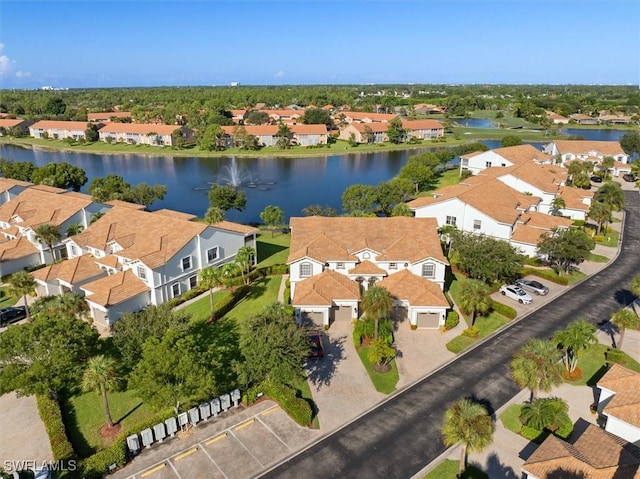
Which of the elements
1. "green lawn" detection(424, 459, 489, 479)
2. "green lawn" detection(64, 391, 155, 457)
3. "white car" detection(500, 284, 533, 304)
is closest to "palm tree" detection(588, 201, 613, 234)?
"white car" detection(500, 284, 533, 304)

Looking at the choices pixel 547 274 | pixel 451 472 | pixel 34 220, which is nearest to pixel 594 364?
pixel 547 274

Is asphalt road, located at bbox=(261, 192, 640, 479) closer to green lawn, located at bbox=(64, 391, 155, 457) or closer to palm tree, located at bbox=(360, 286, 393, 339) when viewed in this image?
palm tree, located at bbox=(360, 286, 393, 339)

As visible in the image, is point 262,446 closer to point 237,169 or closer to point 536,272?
point 536,272

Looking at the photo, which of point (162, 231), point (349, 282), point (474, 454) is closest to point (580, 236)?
point (349, 282)

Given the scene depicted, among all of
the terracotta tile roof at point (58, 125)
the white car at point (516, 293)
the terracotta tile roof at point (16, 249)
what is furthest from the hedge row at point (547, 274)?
the terracotta tile roof at point (58, 125)

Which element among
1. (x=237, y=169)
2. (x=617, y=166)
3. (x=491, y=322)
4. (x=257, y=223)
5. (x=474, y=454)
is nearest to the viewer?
(x=474, y=454)

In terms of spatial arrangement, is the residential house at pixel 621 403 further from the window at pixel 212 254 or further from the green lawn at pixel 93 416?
the window at pixel 212 254
